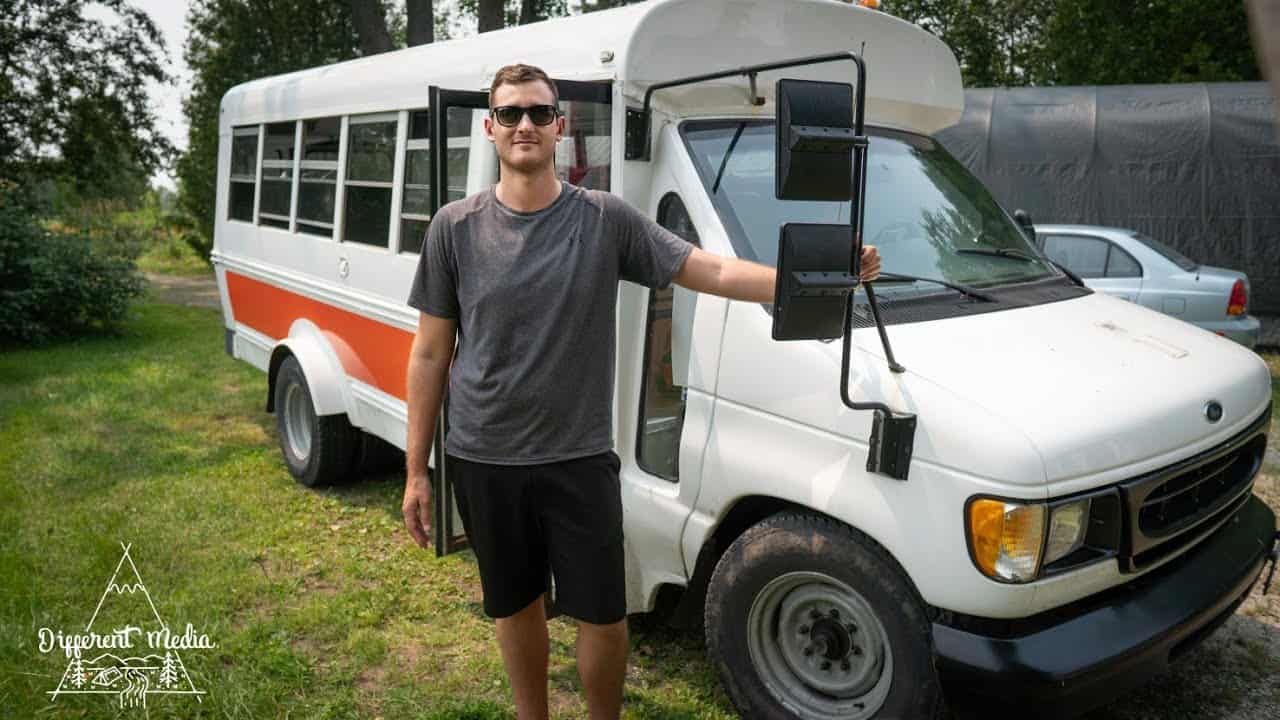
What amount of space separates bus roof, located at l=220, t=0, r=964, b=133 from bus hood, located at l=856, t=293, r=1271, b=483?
1.08m

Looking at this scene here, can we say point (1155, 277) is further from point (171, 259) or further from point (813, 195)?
point (171, 259)

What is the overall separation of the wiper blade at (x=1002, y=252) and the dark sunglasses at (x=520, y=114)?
1.90m

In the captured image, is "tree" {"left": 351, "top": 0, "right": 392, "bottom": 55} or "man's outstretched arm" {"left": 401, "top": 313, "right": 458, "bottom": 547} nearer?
"man's outstretched arm" {"left": 401, "top": 313, "right": 458, "bottom": 547}

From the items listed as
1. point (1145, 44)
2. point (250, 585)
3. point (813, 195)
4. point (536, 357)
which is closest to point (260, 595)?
point (250, 585)

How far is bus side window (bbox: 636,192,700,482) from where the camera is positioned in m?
3.76

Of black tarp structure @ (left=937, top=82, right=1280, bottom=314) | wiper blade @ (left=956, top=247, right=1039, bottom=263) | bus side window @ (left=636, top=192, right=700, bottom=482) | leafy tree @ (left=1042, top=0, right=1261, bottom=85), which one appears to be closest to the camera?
bus side window @ (left=636, top=192, right=700, bottom=482)

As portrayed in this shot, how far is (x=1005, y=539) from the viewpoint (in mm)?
2814

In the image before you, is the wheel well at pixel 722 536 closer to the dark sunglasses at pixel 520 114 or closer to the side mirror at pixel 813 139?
the side mirror at pixel 813 139

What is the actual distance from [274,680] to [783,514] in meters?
2.20

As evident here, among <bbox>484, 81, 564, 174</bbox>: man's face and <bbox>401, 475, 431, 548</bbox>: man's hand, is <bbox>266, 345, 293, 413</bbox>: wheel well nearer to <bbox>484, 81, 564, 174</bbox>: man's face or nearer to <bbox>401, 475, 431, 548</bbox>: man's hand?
<bbox>401, 475, 431, 548</bbox>: man's hand

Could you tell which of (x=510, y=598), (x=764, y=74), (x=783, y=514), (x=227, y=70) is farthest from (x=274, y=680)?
(x=227, y=70)

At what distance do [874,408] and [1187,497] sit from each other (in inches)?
47.4

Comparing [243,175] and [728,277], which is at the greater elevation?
[243,175]

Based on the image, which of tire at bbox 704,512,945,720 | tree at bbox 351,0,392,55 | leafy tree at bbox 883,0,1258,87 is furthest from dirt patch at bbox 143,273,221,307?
leafy tree at bbox 883,0,1258,87
